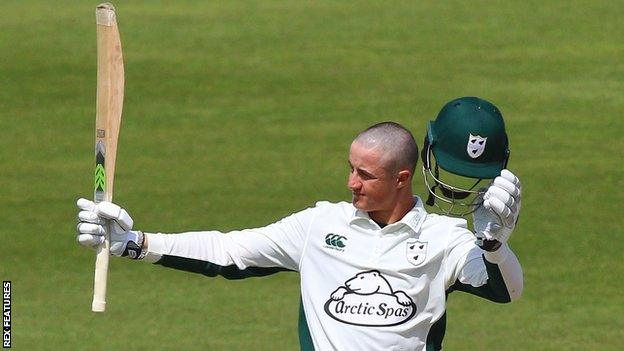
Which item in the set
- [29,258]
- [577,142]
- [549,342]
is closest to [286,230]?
[549,342]

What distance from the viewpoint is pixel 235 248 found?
6578 mm

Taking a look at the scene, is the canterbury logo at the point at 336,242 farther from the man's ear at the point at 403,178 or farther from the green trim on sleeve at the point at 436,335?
the green trim on sleeve at the point at 436,335

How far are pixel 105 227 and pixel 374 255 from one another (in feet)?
3.86

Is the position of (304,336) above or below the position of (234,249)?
below

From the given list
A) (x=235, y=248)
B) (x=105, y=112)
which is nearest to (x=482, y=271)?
(x=235, y=248)

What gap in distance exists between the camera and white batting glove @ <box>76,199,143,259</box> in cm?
616

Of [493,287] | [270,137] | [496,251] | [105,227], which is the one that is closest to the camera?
[496,251]

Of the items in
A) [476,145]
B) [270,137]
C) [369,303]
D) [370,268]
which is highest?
[476,145]

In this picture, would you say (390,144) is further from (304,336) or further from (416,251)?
(304,336)

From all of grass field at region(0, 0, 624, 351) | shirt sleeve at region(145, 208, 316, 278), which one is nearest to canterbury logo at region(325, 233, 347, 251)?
shirt sleeve at region(145, 208, 316, 278)

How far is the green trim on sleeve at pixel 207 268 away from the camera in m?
6.52

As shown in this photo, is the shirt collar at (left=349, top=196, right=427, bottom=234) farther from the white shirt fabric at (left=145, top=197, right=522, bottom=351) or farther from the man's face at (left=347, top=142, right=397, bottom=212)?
the man's face at (left=347, top=142, right=397, bottom=212)

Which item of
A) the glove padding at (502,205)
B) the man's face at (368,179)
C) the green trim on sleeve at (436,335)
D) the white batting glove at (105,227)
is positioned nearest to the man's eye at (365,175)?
the man's face at (368,179)

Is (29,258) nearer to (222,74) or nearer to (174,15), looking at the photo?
(222,74)
